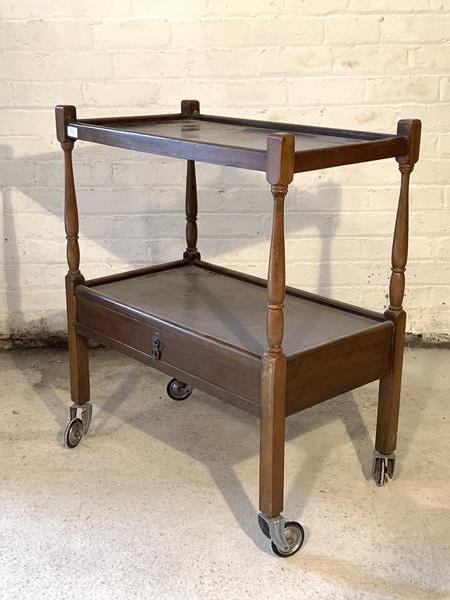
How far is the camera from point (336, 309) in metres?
2.37

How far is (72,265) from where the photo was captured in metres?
2.50

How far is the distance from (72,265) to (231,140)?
64 centimetres

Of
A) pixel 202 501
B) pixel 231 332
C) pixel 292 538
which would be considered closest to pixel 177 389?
pixel 202 501

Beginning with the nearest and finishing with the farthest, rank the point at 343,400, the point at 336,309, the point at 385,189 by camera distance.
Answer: the point at 336,309 → the point at 343,400 → the point at 385,189

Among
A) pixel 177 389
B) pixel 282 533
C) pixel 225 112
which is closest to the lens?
pixel 282 533

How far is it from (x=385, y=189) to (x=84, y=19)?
4.10ft

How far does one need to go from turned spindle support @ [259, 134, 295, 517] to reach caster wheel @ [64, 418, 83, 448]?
75 cm

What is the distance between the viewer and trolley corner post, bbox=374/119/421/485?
2.10 metres

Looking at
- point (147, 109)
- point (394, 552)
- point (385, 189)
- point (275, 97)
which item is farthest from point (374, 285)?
point (394, 552)

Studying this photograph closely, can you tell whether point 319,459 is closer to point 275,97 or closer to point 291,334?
point 291,334

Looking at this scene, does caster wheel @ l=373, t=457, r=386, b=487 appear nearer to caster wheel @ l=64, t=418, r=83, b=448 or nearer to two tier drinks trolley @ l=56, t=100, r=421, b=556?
two tier drinks trolley @ l=56, t=100, r=421, b=556

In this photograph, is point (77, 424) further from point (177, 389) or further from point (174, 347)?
point (174, 347)

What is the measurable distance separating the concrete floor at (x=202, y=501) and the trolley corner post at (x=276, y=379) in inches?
2.8

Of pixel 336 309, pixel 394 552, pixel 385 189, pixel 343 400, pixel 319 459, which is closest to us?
pixel 394 552
